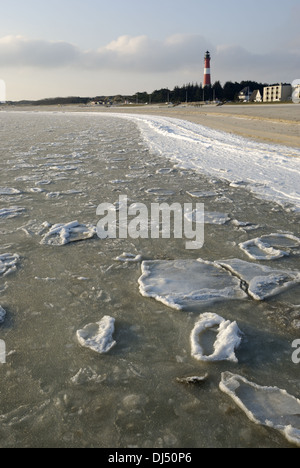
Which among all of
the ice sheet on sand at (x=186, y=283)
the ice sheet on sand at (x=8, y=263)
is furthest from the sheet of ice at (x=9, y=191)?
the ice sheet on sand at (x=186, y=283)

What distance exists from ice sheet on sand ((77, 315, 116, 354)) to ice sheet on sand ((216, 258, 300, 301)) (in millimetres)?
883

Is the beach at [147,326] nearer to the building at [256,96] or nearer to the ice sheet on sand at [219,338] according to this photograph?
the ice sheet on sand at [219,338]

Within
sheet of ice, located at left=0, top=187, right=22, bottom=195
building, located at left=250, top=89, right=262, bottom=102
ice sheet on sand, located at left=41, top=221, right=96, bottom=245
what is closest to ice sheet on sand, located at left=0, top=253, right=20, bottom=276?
ice sheet on sand, located at left=41, top=221, right=96, bottom=245

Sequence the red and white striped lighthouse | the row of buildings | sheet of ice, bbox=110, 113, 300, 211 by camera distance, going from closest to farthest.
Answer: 1. sheet of ice, bbox=110, 113, 300, 211
2. the row of buildings
3. the red and white striped lighthouse

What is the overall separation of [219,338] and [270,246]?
136 cm

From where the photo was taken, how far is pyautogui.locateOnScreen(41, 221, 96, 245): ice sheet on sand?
3024mm

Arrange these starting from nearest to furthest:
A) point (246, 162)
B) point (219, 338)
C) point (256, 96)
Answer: point (219, 338) < point (246, 162) < point (256, 96)

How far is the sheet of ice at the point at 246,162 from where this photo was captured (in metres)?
4.79

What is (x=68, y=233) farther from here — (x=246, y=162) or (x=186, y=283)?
(x=246, y=162)

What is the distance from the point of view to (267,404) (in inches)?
53.0

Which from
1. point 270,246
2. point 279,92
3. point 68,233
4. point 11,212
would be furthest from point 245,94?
point 68,233

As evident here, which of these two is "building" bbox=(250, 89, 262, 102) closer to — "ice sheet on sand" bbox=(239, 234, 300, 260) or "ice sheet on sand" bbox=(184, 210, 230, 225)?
"ice sheet on sand" bbox=(184, 210, 230, 225)

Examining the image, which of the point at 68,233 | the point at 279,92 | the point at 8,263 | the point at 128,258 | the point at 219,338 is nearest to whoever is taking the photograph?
the point at 219,338

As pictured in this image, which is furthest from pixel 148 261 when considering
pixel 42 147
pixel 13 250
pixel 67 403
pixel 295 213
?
pixel 42 147
